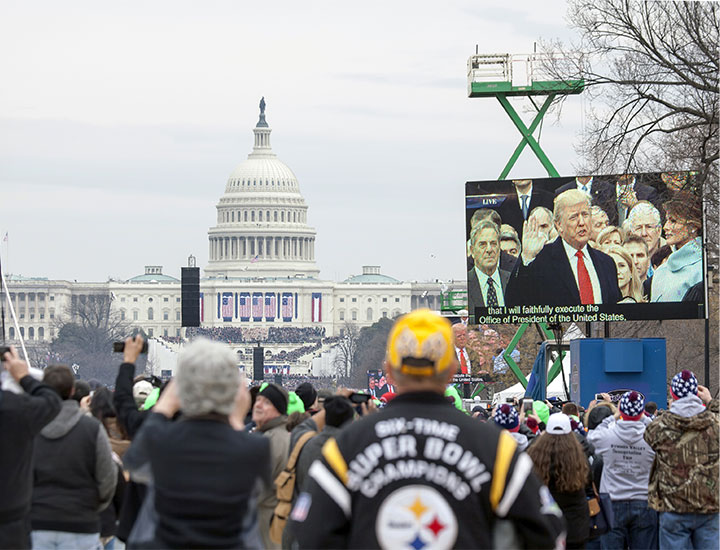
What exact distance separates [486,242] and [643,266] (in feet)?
9.07

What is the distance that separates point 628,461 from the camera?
11.0m

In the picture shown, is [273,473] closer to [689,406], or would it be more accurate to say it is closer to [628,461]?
[689,406]

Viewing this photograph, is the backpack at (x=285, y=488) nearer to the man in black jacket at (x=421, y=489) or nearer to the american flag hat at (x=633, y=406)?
the american flag hat at (x=633, y=406)

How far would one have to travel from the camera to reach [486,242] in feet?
93.2

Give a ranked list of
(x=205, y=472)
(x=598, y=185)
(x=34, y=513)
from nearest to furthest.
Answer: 1. (x=205, y=472)
2. (x=34, y=513)
3. (x=598, y=185)

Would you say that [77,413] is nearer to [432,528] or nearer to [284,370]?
[432,528]

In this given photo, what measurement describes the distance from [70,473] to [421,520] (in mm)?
3211

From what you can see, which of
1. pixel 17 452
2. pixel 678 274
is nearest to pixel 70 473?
pixel 17 452

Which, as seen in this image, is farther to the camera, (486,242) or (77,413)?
(486,242)

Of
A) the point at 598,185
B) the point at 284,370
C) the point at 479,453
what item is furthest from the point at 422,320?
the point at 284,370

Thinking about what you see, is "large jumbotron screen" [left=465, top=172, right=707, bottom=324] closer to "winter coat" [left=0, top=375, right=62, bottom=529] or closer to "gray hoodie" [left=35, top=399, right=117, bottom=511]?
"gray hoodie" [left=35, top=399, right=117, bottom=511]

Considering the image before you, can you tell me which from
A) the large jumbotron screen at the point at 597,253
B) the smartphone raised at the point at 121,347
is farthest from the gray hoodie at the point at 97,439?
the large jumbotron screen at the point at 597,253

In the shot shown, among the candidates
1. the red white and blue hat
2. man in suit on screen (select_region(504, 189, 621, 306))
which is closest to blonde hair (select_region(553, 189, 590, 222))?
man in suit on screen (select_region(504, 189, 621, 306))

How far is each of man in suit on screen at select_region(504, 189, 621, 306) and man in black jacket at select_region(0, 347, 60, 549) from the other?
68.2 ft
